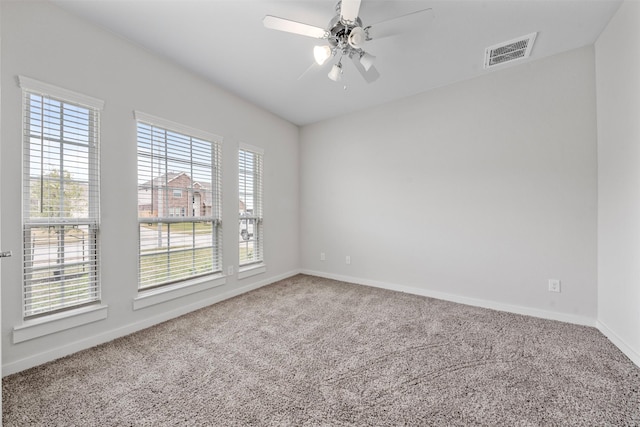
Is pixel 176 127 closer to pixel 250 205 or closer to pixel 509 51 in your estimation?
pixel 250 205

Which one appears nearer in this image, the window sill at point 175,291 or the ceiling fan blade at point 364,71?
the ceiling fan blade at point 364,71

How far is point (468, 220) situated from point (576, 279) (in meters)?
1.12

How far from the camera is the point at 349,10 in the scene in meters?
1.71

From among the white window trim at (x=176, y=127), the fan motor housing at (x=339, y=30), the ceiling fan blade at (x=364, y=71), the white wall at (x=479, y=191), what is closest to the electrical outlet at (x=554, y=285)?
the white wall at (x=479, y=191)

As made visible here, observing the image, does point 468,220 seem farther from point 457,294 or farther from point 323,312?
point 323,312

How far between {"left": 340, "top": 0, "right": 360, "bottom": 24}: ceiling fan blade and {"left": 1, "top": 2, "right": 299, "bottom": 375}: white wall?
202cm

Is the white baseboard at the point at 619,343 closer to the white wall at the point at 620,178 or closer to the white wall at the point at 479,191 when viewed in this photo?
the white wall at the point at 620,178

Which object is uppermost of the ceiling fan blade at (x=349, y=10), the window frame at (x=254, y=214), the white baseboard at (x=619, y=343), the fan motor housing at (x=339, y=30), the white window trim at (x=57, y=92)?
the fan motor housing at (x=339, y=30)

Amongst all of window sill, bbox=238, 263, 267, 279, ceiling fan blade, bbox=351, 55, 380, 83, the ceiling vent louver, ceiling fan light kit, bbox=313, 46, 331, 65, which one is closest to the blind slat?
window sill, bbox=238, 263, 267, 279

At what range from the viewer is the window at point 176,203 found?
8.48ft

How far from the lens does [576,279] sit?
2562 mm

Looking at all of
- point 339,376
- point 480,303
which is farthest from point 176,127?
point 480,303

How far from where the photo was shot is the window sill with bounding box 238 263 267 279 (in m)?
3.55

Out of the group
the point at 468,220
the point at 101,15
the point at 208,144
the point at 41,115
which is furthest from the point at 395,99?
the point at 41,115
